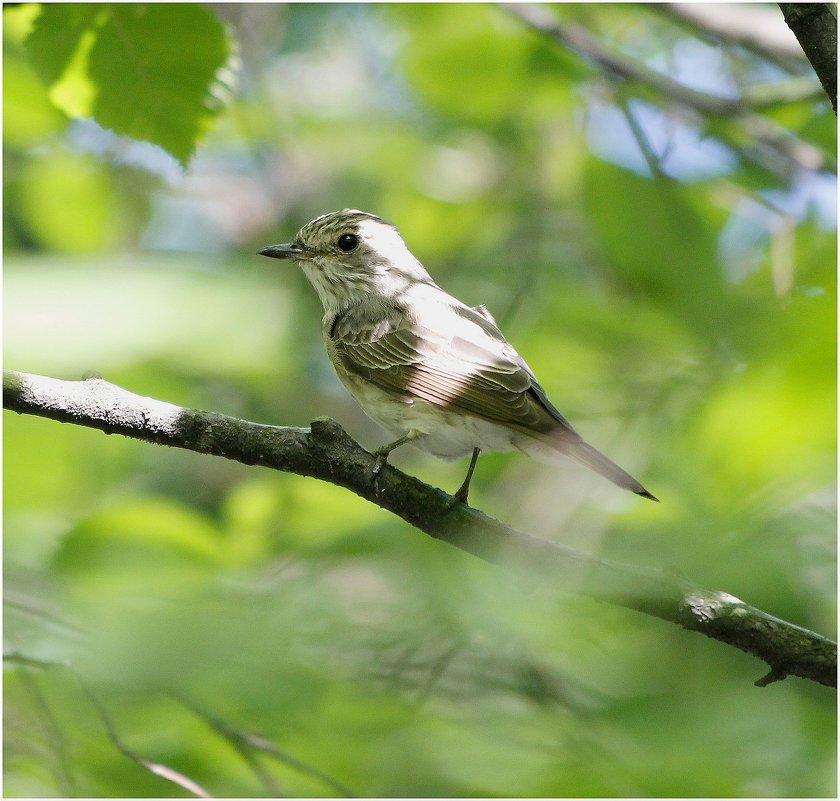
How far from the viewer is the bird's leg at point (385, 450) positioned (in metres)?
3.38

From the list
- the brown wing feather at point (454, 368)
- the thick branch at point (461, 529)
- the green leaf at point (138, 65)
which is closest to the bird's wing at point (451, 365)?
the brown wing feather at point (454, 368)

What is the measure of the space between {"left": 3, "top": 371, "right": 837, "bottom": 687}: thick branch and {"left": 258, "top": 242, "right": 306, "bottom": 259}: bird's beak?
206 cm

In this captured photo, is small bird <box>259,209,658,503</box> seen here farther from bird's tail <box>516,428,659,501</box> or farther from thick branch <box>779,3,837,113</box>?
thick branch <box>779,3,837,113</box>

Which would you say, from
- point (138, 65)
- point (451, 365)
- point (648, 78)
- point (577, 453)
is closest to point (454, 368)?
point (451, 365)

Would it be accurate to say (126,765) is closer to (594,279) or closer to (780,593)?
(780,593)

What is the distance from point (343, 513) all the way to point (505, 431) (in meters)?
0.93

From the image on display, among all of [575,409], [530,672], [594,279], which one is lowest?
[530,672]

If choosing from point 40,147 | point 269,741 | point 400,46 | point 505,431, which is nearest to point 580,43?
point 400,46

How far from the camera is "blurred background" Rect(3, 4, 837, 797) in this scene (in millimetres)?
3383

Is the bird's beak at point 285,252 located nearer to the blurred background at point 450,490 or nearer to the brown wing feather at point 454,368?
the blurred background at point 450,490

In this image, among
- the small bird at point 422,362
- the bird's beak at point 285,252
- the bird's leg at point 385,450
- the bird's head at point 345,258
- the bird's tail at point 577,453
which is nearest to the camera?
the bird's leg at point 385,450

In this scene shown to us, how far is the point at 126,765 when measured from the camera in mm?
3451

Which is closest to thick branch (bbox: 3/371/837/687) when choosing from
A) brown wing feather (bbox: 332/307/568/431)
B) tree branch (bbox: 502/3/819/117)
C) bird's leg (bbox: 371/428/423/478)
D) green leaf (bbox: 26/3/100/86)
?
bird's leg (bbox: 371/428/423/478)

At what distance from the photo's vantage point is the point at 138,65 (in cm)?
371
